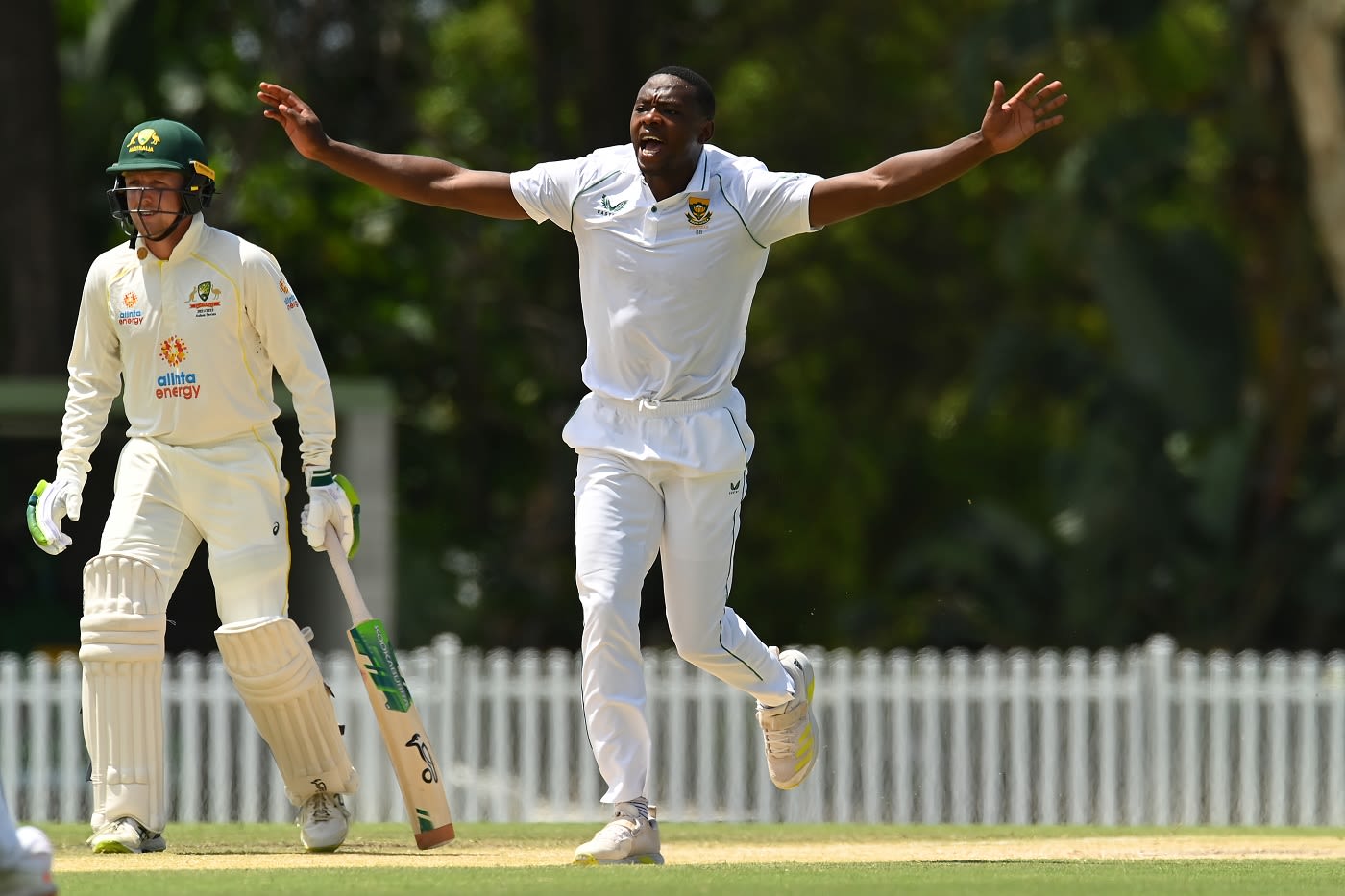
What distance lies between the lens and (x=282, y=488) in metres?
7.09

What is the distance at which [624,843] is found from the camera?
21.0 ft

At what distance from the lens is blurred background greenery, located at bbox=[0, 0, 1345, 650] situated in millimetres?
17797

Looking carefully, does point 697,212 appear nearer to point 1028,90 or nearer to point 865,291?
point 1028,90

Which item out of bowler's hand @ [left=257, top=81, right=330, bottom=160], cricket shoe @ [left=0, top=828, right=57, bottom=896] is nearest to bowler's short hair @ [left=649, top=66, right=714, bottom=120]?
bowler's hand @ [left=257, top=81, right=330, bottom=160]

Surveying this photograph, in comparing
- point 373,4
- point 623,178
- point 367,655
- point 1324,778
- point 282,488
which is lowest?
point 1324,778

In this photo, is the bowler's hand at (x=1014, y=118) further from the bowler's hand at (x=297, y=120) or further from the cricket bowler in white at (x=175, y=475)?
the cricket bowler in white at (x=175, y=475)

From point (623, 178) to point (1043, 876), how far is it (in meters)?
2.33

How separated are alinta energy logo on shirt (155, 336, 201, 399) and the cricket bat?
615 mm

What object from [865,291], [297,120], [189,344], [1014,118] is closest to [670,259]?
[1014,118]

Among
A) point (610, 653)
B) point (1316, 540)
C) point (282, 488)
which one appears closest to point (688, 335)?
point (610, 653)

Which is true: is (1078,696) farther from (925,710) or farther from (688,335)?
(688,335)

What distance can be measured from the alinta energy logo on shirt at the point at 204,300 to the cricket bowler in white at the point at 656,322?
0.52 m

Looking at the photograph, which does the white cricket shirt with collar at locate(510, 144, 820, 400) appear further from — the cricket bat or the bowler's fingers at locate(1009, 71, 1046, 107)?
the cricket bat

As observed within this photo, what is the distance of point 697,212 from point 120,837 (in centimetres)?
252
